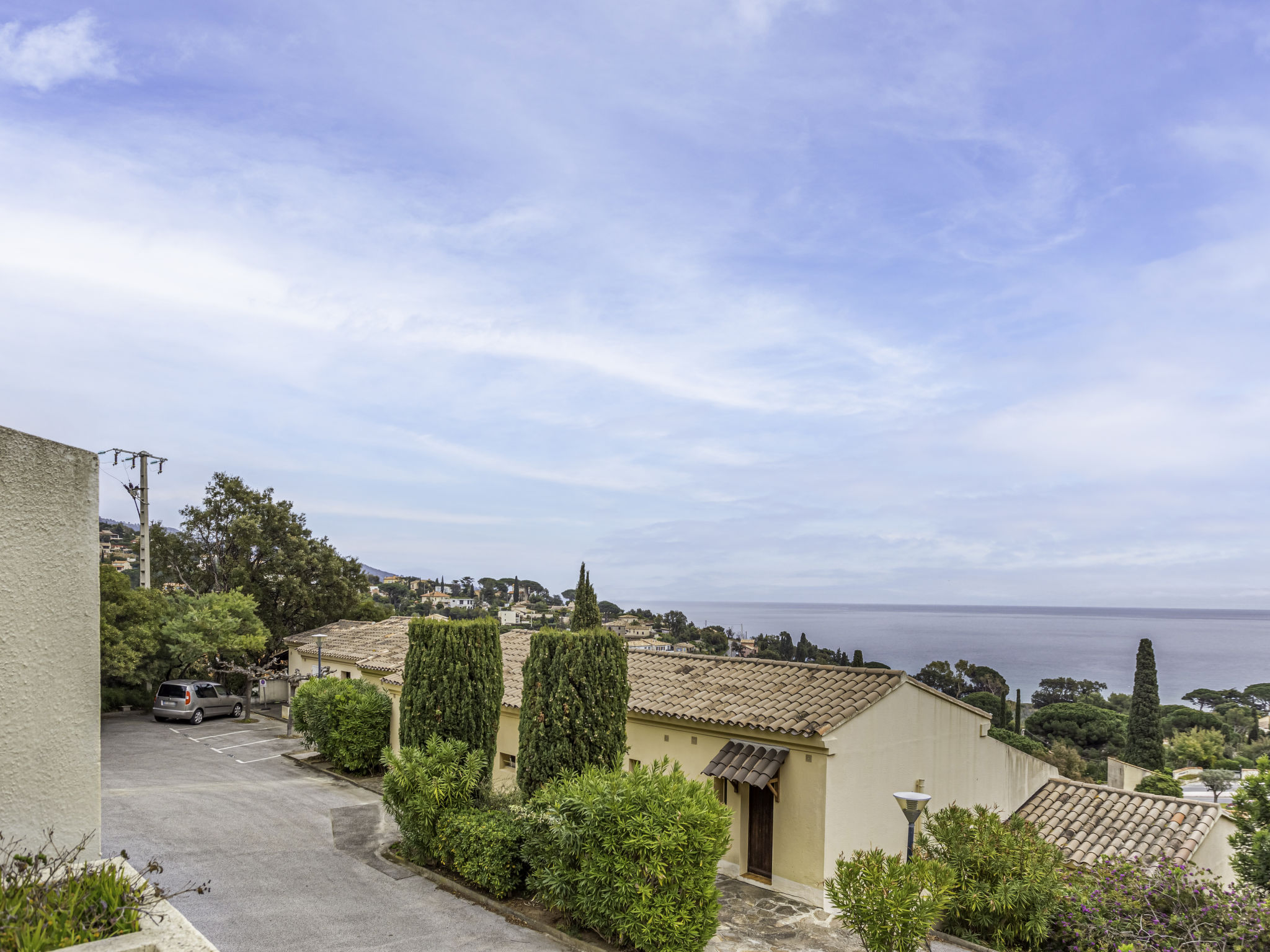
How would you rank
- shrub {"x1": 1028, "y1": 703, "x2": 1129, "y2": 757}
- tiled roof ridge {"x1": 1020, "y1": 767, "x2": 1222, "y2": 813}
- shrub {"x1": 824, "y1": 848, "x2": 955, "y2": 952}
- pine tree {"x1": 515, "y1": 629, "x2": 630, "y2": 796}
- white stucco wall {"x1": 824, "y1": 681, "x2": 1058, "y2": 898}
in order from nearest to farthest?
shrub {"x1": 824, "y1": 848, "x2": 955, "y2": 952}
pine tree {"x1": 515, "y1": 629, "x2": 630, "y2": 796}
white stucco wall {"x1": 824, "y1": 681, "x2": 1058, "y2": 898}
tiled roof ridge {"x1": 1020, "y1": 767, "x2": 1222, "y2": 813}
shrub {"x1": 1028, "y1": 703, "x2": 1129, "y2": 757}

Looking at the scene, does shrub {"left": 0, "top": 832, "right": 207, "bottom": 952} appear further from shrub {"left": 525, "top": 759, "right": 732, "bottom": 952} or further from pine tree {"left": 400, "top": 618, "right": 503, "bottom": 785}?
pine tree {"left": 400, "top": 618, "right": 503, "bottom": 785}

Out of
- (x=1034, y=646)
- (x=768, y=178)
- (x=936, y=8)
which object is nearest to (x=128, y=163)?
(x=768, y=178)

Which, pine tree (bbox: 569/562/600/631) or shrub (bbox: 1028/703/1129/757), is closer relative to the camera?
pine tree (bbox: 569/562/600/631)

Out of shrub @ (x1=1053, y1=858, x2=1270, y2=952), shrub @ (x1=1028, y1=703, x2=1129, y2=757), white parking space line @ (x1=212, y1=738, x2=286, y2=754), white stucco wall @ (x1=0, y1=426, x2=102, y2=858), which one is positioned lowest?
shrub @ (x1=1028, y1=703, x2=1129, y2=757)

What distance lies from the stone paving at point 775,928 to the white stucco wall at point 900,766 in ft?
3.02

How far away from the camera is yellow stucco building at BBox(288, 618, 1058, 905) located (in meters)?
11.8

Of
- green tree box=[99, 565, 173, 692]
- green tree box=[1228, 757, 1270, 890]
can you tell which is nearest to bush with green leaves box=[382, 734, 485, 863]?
green tree box=[1228, 757, 1270, 890]

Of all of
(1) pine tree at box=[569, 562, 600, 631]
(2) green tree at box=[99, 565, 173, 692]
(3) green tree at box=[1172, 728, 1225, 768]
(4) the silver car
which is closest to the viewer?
(1) pine tree at box=[569, 562, 600, 631]

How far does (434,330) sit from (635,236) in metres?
5.68

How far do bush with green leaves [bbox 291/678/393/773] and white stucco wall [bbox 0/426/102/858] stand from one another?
1609 cm

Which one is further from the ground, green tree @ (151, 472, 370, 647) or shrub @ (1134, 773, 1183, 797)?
green tree @ (151, 472, 370, 647)

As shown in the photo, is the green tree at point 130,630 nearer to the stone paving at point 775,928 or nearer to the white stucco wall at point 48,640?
the stone paving at point 775,928

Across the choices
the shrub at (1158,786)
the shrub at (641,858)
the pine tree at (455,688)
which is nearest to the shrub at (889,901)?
the shrub at (641,858)

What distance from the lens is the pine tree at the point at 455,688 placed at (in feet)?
43.3
